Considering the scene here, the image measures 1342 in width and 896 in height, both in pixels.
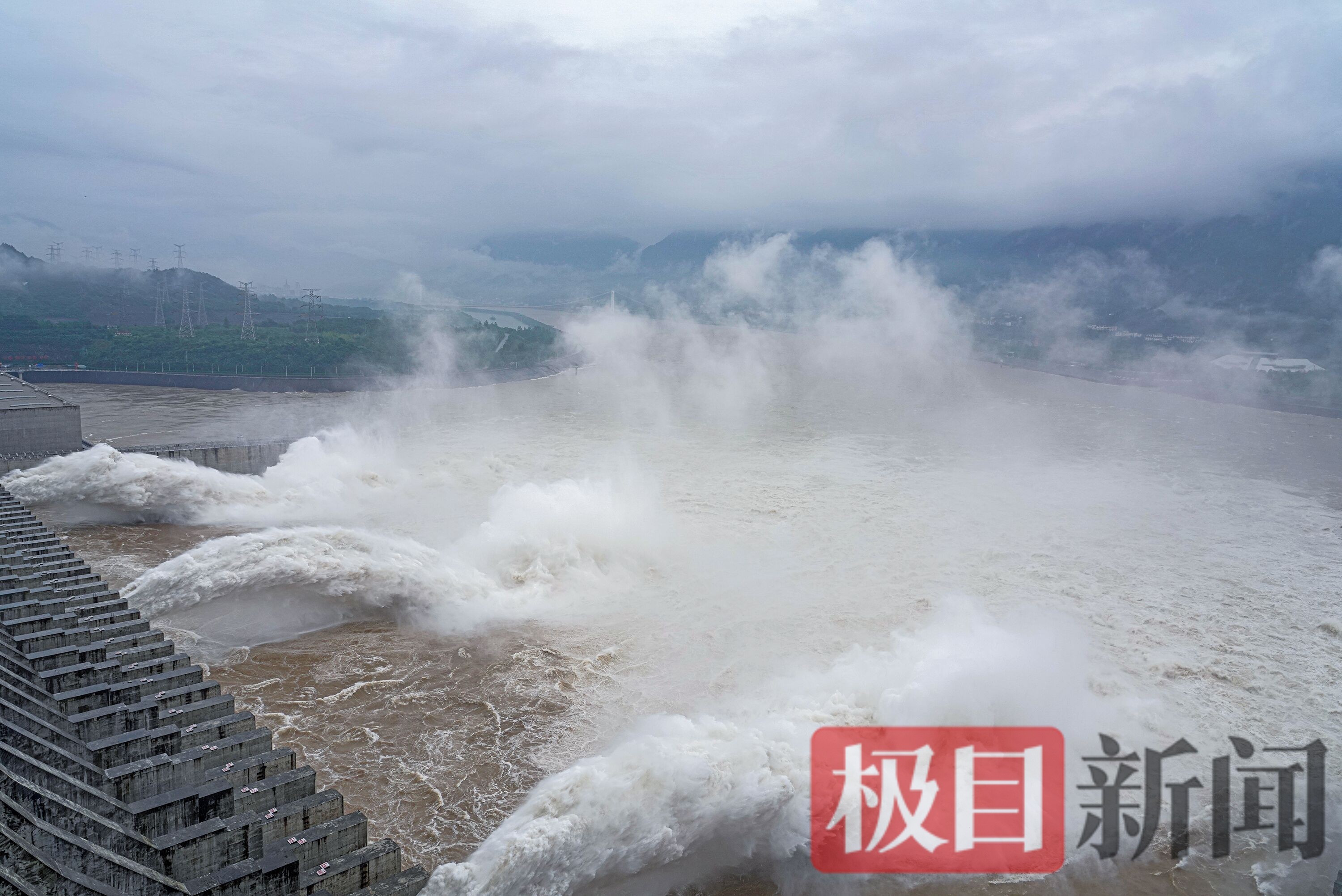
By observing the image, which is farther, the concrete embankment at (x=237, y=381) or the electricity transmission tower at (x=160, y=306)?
the electricity transmission tower at (x=160, y=306)

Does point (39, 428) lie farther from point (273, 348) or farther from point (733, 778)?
point (273, 348)

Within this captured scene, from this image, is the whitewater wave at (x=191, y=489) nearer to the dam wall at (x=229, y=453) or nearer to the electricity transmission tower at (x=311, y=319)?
the dam wall at (x=229, y=453)

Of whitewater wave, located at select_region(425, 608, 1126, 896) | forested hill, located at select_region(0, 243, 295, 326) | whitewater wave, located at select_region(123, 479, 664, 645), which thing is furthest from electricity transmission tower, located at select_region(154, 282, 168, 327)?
whitewater wave, located at select_region(425, 608, 1126, 896)

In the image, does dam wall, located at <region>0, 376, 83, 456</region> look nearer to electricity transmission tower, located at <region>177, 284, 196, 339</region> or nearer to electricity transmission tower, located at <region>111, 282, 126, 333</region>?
electricity transmission tower, located at <region>177, 284, 196, 339</region>

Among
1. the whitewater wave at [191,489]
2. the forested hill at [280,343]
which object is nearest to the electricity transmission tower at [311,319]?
the forested hill at [280,343]

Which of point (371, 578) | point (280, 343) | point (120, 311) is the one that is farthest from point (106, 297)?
point (371, 578)

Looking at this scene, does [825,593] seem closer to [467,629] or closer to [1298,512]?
[467,629]
